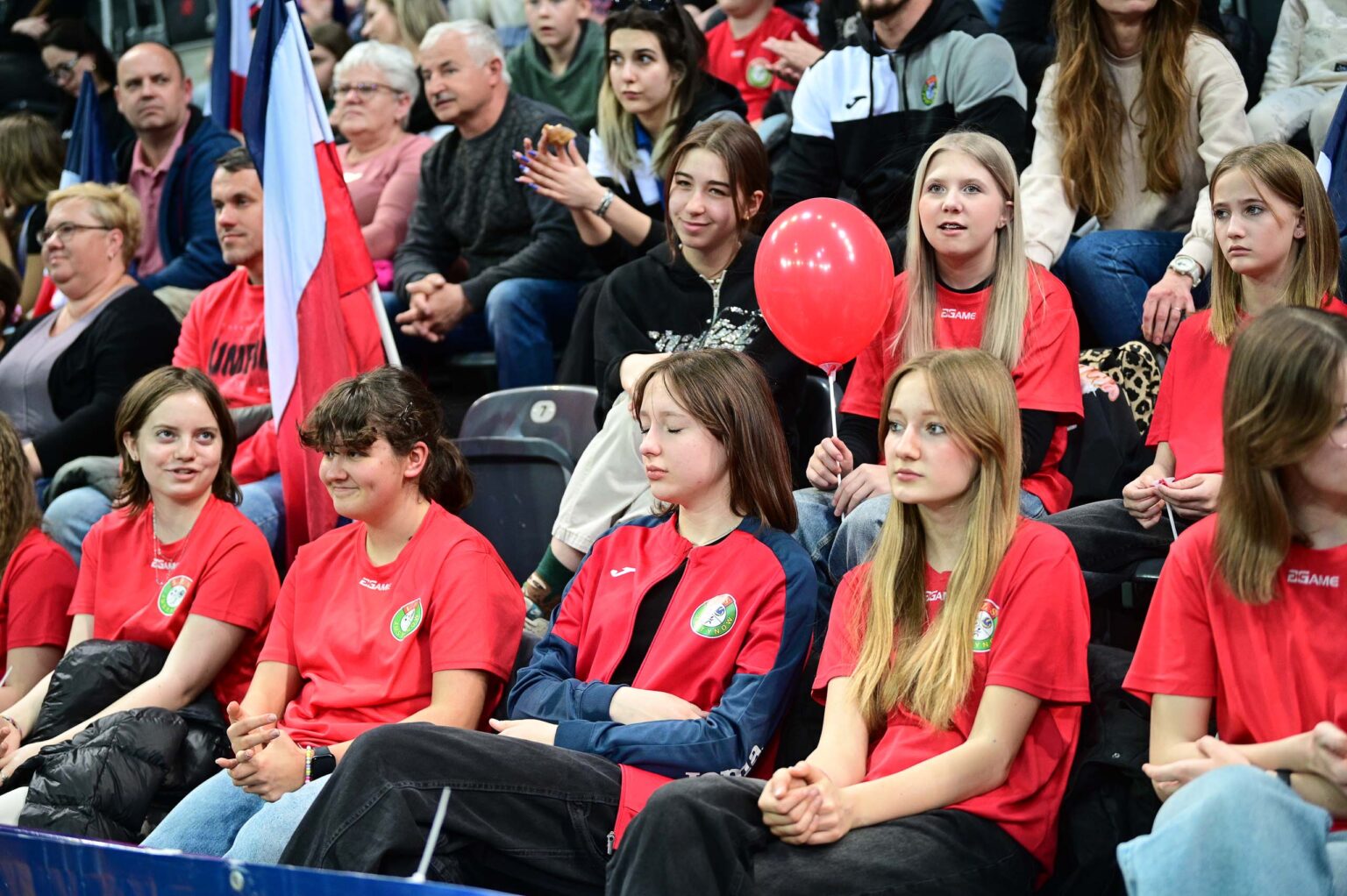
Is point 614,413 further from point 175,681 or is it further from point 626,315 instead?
point 175,681

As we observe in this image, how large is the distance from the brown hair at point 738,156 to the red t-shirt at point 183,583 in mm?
1347

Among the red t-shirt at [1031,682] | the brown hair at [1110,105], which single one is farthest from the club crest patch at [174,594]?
the brown hair at [1110,105]

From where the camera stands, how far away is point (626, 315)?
4090mm

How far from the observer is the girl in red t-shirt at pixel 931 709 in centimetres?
242

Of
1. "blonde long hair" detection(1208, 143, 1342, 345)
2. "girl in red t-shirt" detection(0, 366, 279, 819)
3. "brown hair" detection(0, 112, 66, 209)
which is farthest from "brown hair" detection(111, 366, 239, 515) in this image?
"brown hair" detection(0, 112, 66, 209)

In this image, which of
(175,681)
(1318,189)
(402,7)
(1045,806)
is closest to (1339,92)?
(1318,189)

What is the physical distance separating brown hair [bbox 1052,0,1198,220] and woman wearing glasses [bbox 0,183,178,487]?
303cm

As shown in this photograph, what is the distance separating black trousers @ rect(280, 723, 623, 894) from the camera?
2.64 m

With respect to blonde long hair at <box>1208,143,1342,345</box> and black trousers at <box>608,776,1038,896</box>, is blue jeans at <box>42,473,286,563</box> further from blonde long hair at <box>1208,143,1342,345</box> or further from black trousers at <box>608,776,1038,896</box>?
blonde long hair at <box>1208,143,1342,345</box>

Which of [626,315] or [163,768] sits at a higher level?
[626,315]

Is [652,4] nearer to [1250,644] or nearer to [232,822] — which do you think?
[232,822]

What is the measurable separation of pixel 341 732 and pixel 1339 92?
3035 millimetres

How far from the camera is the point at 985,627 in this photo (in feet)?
8.79

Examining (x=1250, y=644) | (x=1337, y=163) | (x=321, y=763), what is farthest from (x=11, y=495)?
(x=1337, y=163)
